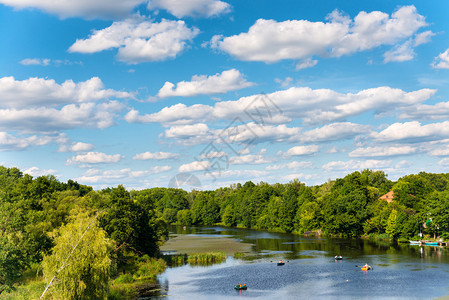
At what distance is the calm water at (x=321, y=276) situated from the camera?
5275cm

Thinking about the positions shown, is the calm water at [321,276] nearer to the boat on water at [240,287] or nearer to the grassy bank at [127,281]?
the boat on water at [240,287]

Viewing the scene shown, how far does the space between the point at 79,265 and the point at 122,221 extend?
3034 centimetres

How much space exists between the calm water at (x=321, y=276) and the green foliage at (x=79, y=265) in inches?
556

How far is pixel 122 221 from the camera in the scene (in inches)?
2712

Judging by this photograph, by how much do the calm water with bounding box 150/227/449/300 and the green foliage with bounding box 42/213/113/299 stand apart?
A: 46.3 feet

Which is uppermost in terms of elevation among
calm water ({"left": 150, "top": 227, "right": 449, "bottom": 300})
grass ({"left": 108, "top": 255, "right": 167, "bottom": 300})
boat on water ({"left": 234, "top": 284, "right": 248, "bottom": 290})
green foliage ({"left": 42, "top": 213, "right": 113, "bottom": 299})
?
green foliage ({"left": 42, "top": 213, "right": 113, "bottom": 299})

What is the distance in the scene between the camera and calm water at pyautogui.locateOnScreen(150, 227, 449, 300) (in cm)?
5275

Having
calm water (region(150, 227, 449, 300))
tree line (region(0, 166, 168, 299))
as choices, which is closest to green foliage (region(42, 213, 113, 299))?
tree line (region(0, 166, 168, 299))

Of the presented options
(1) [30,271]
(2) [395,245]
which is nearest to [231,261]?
(1) [30,271]

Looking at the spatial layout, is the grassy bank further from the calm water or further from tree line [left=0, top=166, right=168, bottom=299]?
the calm water

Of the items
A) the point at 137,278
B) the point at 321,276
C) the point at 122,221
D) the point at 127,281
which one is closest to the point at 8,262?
the point at 127,281

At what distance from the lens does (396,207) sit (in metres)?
109

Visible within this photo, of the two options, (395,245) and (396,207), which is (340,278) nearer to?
(395,245)

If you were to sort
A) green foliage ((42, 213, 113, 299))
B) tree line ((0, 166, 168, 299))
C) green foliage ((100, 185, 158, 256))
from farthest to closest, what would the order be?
green foliage ((100, 185, 158, 256))
tree line ((0, 166, 168, 299))
green foliage ((42, 213, 113, 299))
